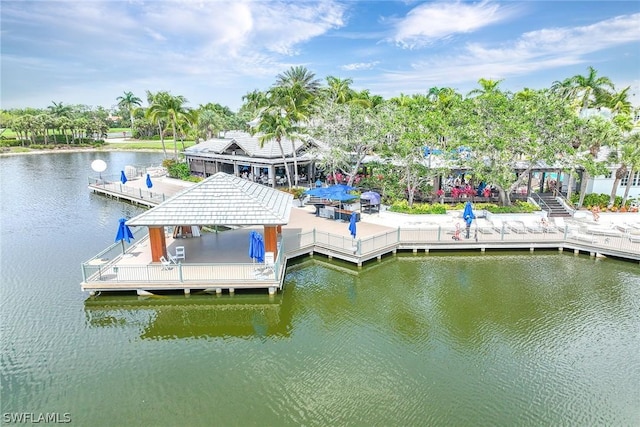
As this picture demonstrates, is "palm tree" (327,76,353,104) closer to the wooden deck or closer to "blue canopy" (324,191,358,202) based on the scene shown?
"blue canopy" (324,191,358,202)

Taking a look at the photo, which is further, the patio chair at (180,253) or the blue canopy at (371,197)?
the blue canopy at (371,197)

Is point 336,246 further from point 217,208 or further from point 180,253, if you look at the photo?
point 180,253

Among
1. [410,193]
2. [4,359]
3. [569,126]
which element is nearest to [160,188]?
[410,193]

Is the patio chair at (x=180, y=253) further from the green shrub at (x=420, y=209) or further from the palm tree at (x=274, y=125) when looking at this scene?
the palm tree at (x=274, y=125)

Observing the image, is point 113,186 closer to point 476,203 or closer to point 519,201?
point 476,203
